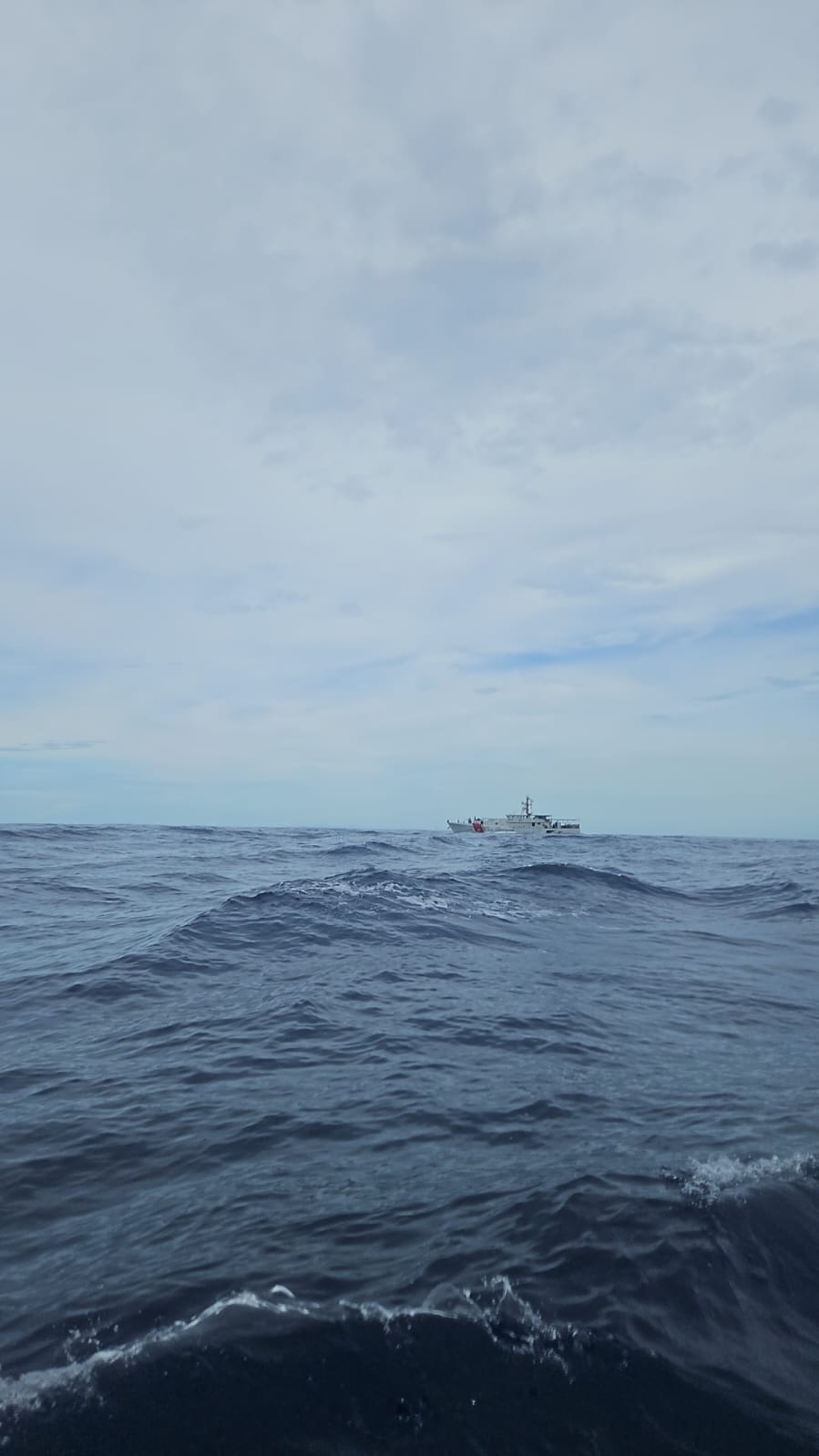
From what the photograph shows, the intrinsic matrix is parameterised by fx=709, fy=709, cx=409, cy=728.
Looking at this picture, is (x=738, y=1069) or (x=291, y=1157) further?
(x=738, y=1069)

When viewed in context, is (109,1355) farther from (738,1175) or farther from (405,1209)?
A: (738,1175)

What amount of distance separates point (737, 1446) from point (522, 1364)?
4.64ft

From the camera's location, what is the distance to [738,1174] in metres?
7.41

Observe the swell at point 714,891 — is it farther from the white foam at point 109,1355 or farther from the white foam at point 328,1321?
the white foam at point 109,1355

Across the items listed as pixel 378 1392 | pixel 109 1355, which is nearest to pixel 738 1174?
pixel 378 1392

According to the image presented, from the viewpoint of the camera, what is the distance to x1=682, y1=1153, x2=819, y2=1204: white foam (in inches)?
280

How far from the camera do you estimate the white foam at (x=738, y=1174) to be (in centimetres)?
710

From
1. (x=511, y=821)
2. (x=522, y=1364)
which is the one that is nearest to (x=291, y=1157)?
(x=522, y=1364)

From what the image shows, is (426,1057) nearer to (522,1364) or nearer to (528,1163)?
(528,1163)

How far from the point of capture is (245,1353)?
5184mm

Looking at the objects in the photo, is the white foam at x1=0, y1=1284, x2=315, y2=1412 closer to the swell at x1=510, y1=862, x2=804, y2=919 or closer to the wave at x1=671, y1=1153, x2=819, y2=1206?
the wave at x1=671, y1=1153, x2=819, y2=1206

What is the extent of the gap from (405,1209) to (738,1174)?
11.5 feet

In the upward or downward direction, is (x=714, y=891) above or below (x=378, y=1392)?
above

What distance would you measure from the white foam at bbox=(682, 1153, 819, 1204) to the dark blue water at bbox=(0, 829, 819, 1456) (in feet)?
0.11
